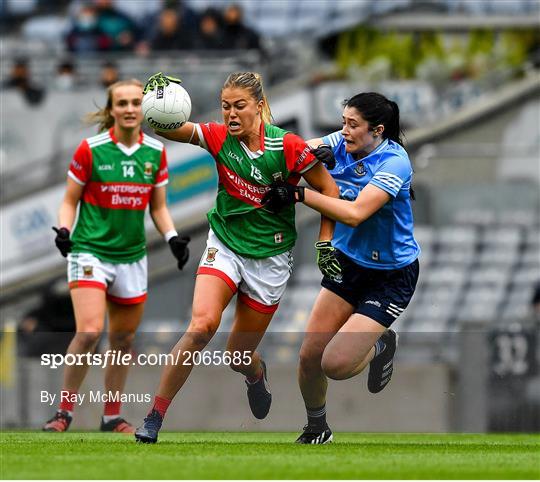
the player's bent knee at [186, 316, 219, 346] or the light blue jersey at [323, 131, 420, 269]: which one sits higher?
the light blue jersey at [323, 131, 420, 269]

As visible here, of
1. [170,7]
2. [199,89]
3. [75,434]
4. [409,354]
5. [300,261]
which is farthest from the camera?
[170,7]

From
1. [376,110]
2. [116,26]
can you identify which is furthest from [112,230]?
[116,26]

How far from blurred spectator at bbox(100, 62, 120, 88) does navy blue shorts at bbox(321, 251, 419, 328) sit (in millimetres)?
9121

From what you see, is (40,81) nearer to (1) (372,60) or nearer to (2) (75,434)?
(1) (372,60)

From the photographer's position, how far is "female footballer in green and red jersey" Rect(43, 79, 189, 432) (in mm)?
10312

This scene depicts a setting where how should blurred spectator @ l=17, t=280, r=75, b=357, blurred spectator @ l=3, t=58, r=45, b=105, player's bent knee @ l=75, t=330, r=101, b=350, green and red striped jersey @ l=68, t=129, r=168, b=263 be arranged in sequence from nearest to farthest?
1. player's bent knee @ l=75, t=330, r=101, b=350
2. green and red striped jersey @ l=68, t=129, r=168, b=263
3. blurred spectator @ l=17, t=280, r=75, b=357
4. blurred spectator @ l=3, t=58, r=45, b=105

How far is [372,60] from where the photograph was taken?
19688mm

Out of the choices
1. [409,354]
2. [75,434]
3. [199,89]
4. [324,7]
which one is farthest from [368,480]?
[324,7]

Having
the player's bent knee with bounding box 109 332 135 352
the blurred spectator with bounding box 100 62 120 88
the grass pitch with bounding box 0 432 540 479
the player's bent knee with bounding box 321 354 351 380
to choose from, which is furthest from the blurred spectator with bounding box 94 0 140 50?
the player's bent knee with bounding box 321 354 351 380

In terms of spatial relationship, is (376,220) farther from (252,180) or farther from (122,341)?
(122,341)

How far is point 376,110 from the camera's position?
357 inches

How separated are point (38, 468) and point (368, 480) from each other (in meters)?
1.60

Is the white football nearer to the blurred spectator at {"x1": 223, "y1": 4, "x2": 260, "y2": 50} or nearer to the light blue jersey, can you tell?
the light blue jersey

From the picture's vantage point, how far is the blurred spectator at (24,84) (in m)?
17.9
